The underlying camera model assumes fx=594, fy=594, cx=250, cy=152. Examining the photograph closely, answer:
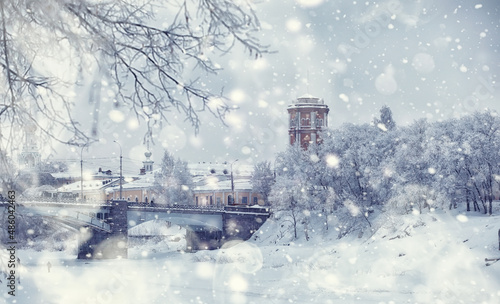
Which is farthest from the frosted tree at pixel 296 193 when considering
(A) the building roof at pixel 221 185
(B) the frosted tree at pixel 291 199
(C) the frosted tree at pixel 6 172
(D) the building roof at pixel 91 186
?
(C) the frosted tree at pixel 6 172

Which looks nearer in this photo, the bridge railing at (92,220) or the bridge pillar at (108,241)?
the bridge railing at (92,220)

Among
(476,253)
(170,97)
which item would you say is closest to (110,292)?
(476,253)

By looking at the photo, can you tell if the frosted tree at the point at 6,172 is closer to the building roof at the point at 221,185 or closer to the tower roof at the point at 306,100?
the tower roof at the point at 306,100

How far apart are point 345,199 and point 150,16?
48.5 meters

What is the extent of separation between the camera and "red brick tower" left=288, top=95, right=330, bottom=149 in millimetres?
79375

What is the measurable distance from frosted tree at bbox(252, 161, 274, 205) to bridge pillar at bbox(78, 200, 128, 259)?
27881mm

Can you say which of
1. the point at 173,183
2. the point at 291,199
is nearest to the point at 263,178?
the point at 173,183

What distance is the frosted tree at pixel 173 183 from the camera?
7612cm

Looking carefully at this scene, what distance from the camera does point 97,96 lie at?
4.59 metres

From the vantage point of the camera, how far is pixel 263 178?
78.5 m

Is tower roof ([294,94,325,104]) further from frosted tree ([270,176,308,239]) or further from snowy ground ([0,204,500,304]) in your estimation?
snowy ground ([0,204,500,304])

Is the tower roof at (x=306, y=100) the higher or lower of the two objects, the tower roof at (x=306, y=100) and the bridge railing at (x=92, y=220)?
the higher

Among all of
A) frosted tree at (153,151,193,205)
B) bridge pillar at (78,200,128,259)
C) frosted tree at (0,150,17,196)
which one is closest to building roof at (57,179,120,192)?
frosted tree at (153,151,193,205)

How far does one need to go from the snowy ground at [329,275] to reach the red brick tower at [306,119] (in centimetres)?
3346
